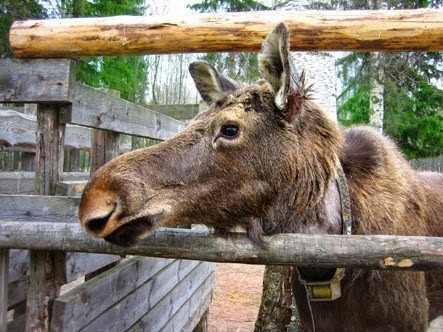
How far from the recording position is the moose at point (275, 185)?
2117mm

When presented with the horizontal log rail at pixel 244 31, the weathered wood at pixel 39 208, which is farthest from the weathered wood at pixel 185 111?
the weathered wood at pixel 39 208

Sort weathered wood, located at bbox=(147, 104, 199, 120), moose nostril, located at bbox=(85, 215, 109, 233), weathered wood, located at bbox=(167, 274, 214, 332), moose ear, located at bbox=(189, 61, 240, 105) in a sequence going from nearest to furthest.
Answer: moose nostril, located at bbox=(85, 215, 109, 233)
moose ear, located at bbox=(189, 61, 240, 105)
weathered wood, located at bbox=(167, 274, 214, 332)
weathered wood, located at bbox=(147, 104, 199, 120)

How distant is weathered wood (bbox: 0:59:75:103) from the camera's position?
2707 millimetres

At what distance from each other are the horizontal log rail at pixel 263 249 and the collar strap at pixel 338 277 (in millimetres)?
510

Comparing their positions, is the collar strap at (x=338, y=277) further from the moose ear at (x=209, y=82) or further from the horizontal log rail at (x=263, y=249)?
the moose ear at (x=209, y=82)

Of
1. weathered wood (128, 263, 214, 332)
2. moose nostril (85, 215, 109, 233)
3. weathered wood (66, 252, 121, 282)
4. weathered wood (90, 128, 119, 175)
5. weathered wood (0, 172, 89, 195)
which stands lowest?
weathered wood (128, 263, 214, 332)

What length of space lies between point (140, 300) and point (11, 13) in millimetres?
8527

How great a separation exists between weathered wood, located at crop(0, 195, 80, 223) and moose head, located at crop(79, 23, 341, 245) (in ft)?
2.48

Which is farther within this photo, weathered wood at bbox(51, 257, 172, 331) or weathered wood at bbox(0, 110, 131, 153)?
weathered wood at bbox(0, 110, 131, 153)

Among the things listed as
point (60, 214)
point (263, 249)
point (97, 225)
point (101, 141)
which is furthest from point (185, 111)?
point (97, 225)

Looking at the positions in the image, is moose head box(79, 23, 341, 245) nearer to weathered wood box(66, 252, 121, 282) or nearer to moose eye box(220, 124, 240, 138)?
moose eye box(220, 124, 240, 138)

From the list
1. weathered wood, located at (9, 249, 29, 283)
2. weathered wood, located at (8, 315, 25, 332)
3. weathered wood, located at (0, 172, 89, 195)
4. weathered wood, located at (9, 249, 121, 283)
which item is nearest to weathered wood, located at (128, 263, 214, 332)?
weathered wood, located at (9, 249, 121, 283)

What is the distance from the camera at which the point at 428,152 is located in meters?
14.4

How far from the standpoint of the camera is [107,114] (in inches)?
127
